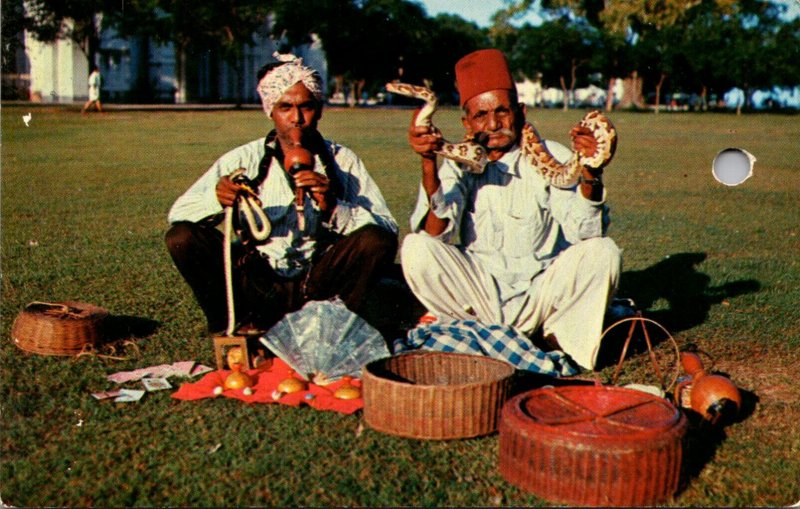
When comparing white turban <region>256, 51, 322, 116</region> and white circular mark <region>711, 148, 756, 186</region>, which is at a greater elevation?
white turban <region>256, 51, 322, 116</region>

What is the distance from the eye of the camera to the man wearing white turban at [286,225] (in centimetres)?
437

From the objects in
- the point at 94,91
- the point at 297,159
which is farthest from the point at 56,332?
the point at 94,91

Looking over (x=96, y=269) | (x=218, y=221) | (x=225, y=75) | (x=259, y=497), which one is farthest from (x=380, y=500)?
(x=225, y=75)

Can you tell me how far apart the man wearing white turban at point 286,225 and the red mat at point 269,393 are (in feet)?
1.38

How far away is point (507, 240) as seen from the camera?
4621mm

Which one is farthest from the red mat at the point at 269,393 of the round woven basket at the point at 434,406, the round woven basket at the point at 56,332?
the round woven basket at the point at 56,332

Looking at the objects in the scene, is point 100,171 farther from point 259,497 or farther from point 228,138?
point 259,497

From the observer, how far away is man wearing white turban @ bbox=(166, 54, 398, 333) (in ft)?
14.3

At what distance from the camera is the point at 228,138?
21.0 m

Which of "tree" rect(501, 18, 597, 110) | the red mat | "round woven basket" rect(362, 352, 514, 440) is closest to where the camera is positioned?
"round woven basket" rect(362, 352, 514, 440)

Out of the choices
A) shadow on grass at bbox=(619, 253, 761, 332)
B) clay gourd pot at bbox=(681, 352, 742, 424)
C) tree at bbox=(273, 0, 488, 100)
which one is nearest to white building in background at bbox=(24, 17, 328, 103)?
tree at bbox=(273, 0, 488, 100)

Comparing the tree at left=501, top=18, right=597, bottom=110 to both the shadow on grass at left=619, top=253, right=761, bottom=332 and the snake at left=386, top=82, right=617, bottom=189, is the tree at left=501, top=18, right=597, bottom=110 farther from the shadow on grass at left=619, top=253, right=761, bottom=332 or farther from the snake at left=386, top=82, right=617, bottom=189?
the snake at left=386, top=82, right=617, bottom=189

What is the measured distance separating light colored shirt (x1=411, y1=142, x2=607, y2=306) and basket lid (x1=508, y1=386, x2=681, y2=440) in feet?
3.77

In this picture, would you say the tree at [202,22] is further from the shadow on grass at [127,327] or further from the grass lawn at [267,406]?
the shadow on grass at [127,327]
